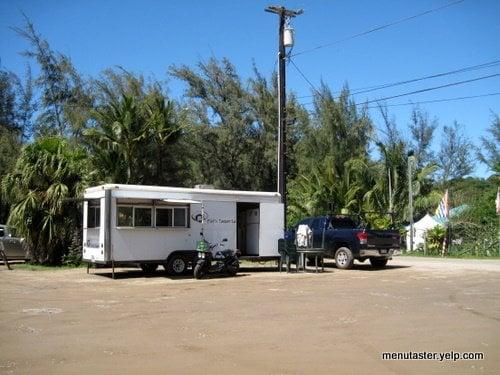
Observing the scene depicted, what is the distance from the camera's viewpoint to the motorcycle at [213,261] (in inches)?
668

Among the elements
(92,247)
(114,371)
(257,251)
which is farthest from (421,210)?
(114,371)

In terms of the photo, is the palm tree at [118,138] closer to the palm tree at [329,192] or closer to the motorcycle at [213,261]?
the motorcycle at [213,261]

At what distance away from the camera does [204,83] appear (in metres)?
37.0

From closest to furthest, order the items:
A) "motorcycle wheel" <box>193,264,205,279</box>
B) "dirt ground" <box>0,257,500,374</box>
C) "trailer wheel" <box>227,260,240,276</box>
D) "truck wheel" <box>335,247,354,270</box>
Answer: "dirt ground" <box>0,257,500,374</box>, "motorcycle wheel" <box>193,264,205,279</box>, "trailer wheel" <box>227,260,240,276</box>, "truck wheel" <box>335,247,354,270</box>

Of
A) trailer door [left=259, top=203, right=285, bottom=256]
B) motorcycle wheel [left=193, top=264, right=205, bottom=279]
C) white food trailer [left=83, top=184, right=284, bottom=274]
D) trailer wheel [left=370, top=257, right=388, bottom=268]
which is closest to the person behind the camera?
white food trailer [left=83, top=184, right=284, bottom=274]

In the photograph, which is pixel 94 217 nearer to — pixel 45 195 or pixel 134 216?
pixel 134 216

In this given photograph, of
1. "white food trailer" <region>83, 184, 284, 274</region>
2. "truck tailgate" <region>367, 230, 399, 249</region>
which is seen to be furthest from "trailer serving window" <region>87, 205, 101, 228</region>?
"truck tailgate" <region>367, 230, 399, 249</region>

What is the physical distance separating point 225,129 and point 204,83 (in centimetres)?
352

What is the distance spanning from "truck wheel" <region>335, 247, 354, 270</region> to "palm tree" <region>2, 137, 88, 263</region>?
30.7ft

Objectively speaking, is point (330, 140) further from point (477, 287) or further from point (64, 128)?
point (477, 287)

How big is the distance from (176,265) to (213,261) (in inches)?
45.5

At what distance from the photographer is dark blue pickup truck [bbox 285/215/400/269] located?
799 inches

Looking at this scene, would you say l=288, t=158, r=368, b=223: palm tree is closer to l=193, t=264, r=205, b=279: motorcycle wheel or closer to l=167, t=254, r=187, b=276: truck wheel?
l=167, t=254, r=187, b=276: truck wheel

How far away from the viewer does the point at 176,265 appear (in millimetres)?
17859
